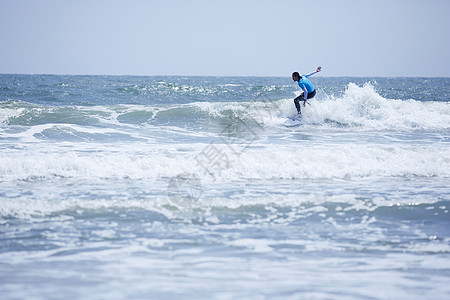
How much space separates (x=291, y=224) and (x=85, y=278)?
2479mm

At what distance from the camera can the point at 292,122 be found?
15.5m

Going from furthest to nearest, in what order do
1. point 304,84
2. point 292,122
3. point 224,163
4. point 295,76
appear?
point 292,122 < point 304,84 < point 295,76 < point 224,163

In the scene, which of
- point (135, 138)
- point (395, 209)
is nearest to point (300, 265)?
point (395, 209)

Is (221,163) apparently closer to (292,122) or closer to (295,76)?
(295,76)

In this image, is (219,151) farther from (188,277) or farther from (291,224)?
(188,277)

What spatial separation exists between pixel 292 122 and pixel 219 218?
10.5 meters

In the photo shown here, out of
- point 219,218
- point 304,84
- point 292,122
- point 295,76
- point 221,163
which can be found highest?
point 295,76

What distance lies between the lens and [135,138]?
11672 millimetres

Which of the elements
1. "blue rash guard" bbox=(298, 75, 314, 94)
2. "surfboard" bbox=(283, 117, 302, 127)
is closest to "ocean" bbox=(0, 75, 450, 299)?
"blue rash guard" bbox=(298, 75, 314, 94)

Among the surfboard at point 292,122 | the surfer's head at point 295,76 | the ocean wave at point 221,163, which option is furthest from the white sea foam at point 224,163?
the surfboard at point 292,122

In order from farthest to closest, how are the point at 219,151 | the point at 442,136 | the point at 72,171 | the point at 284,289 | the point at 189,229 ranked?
the point at 442,136 → the point at 219,151 → the point at 72,171 → the point at 189,229 → the point at 284,289

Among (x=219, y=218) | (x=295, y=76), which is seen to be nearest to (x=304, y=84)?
(x=295, y=76)

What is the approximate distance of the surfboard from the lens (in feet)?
50.3

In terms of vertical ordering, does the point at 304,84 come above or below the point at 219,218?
above
